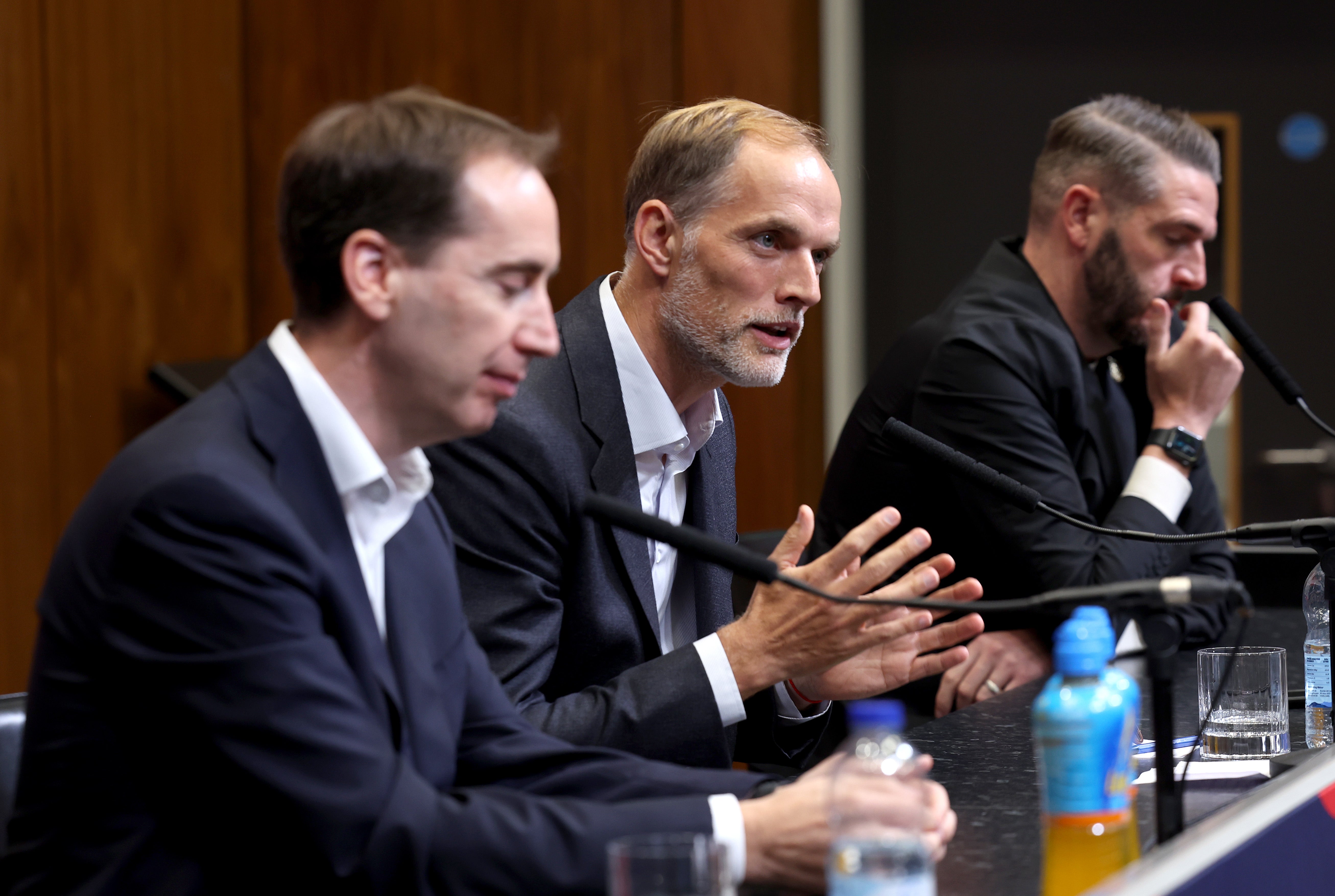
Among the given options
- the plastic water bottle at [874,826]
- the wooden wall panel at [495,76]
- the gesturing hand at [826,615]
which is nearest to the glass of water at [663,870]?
the plastic water bottle at [874,826]

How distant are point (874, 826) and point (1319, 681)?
0.81 m

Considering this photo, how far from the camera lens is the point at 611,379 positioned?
170 cm

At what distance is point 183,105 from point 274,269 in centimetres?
40

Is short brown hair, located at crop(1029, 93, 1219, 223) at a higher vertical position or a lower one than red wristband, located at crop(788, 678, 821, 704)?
higher

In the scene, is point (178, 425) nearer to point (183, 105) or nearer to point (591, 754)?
point (591, 754)

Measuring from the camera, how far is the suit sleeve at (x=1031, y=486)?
6.88ft

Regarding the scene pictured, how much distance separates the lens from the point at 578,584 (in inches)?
62.5

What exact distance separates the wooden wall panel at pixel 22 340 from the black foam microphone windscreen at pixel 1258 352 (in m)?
2.17

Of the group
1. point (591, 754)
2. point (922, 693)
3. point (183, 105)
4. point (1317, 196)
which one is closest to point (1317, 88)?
point (1317, 196)

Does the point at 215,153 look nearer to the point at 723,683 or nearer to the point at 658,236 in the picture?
the point at 658,236

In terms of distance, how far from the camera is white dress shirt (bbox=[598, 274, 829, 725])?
67.9 inches

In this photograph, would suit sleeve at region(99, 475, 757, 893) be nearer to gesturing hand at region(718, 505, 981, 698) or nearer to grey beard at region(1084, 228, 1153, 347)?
gesturing hand at region(718, 505, 981, 698)

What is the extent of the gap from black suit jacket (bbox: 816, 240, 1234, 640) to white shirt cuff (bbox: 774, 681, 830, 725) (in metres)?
0.46

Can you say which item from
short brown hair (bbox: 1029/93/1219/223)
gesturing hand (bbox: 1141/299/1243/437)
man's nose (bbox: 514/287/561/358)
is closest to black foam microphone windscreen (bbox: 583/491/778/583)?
man's nose (bbox: 514/287/561/358)
